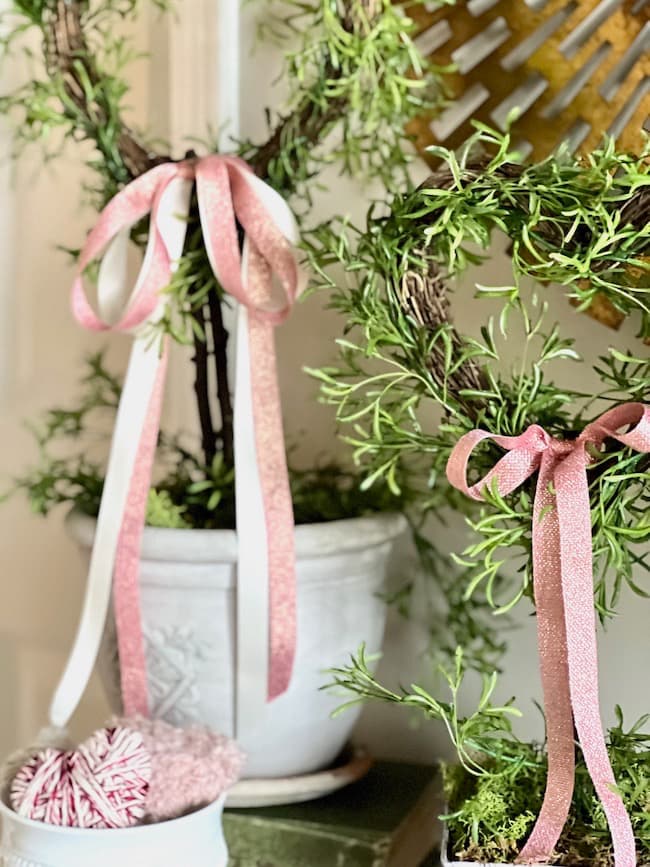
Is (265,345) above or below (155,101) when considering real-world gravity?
below

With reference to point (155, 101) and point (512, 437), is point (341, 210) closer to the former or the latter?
point (155, 101)

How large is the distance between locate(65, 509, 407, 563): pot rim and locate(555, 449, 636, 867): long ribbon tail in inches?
8.1

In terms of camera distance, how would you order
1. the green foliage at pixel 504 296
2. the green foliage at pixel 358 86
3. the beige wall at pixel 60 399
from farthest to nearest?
the beige wall at pixel 60 399 < the green foliage at pixel 358 86 < the green foliage at pixel 504 296

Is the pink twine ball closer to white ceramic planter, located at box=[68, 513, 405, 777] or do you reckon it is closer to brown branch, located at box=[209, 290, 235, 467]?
white ceramic planter, located at box=[68, 513, 405, 777]

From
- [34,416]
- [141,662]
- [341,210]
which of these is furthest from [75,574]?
[341,210]

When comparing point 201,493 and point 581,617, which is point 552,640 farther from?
point 201,493

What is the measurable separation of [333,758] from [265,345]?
317 mm

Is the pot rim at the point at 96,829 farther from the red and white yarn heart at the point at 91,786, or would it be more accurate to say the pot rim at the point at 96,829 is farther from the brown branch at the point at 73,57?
the brown branch at the point at 73,57

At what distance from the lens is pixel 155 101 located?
94 centimetres

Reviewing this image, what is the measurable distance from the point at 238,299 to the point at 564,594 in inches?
12.0

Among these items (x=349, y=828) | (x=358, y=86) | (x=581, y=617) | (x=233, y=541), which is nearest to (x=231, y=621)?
(x=233, y=541)

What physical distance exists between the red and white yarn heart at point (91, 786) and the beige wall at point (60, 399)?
301 millimetres

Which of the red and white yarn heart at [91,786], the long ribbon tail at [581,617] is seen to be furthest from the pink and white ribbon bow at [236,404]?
the long ribbon tail at [581,617]

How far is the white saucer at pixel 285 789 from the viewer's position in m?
0.76
